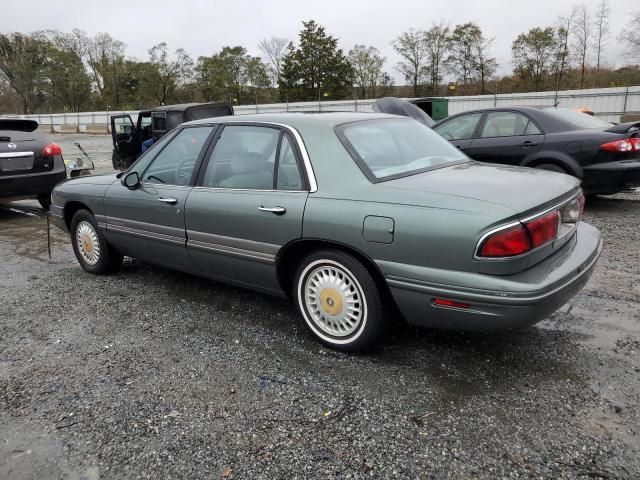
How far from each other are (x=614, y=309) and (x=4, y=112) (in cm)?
6488

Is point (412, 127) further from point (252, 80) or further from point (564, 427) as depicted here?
point (252, 80)

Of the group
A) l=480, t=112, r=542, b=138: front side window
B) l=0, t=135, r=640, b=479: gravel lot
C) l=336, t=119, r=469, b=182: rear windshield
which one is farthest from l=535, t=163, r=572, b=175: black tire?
l=336, t=119, r=469, b=182: rear windshield

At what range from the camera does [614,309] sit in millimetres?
3785

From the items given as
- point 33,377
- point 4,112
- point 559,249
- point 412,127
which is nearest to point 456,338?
point 559,249

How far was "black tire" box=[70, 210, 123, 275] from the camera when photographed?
4.87 meters

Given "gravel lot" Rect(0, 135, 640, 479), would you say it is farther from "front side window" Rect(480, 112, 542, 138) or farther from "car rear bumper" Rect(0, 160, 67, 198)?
"car rear bumper" Rect(0, 160, 67, 198)

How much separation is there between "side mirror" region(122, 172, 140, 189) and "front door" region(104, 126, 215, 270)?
34mm

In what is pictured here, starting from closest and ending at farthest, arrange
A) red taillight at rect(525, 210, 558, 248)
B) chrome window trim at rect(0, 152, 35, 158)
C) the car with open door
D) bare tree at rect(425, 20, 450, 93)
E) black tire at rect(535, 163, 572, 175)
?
red taillight at rect(525, 210, 558, 248), black tire at rect(535, 163, 572, 175), chrome window trim at rect(0, 152, 35, 158), the car with open door, bare tree at rect(425, 20, 450, 93)

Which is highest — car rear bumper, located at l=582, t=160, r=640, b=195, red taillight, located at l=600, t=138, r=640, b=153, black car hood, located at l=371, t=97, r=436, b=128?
black car hood, located at l=371, t=97, r=436, b=128

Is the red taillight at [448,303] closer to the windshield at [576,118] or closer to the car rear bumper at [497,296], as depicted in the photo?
the car rear bumper at [497,296]

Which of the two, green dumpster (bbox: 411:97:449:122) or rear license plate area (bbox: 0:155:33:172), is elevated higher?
green dumpster (bbox: 411:97:449:122)

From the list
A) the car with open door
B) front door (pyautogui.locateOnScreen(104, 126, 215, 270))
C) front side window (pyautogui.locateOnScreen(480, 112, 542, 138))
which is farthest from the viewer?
the car with open door

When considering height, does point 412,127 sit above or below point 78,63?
below

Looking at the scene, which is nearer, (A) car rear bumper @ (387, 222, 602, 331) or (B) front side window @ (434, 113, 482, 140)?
(A) car rear bumper @ (387, 222, 602, 331)
